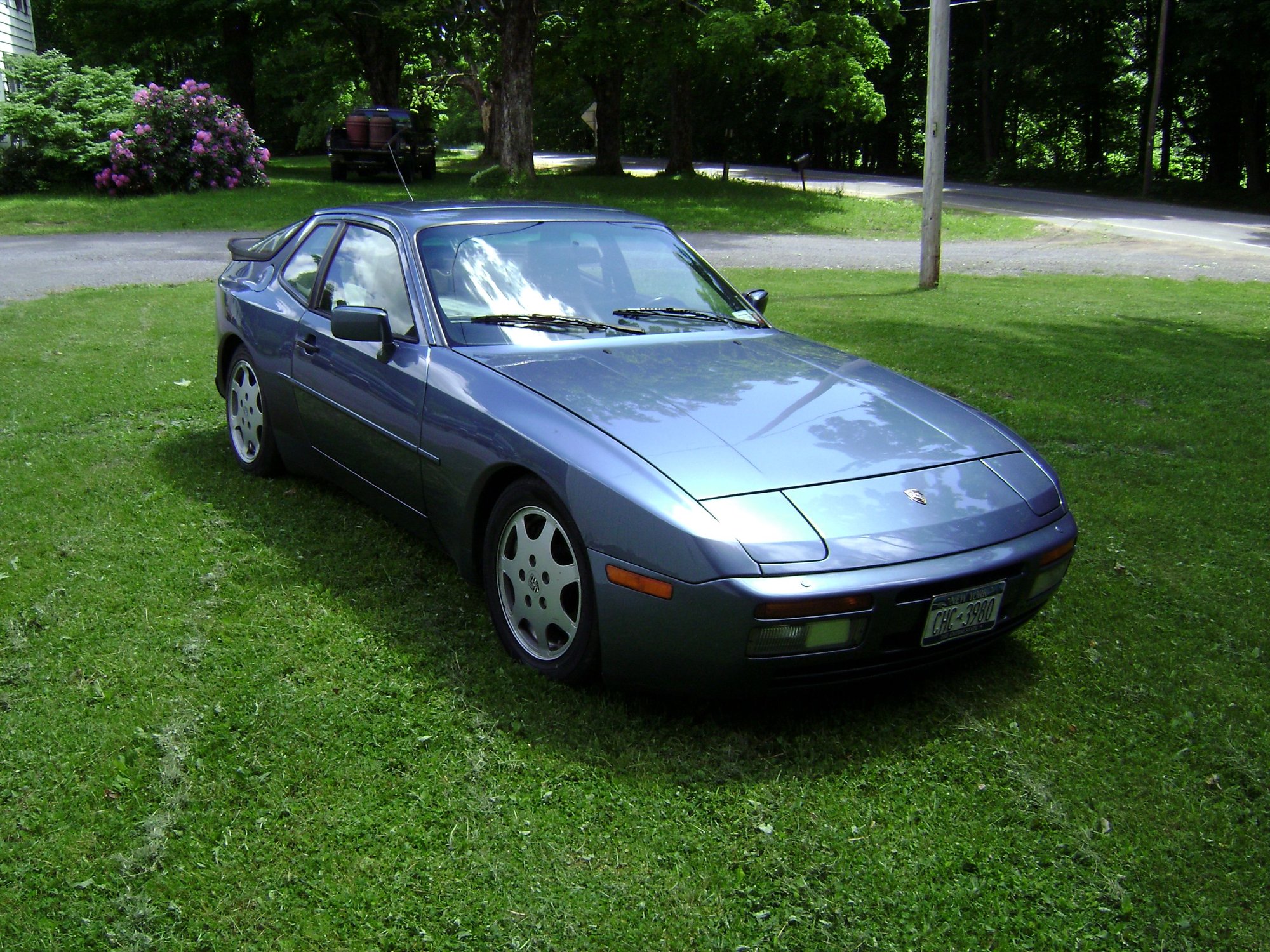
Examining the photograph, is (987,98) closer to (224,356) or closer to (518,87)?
(518,87)

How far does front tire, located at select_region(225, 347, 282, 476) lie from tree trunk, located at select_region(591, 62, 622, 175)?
85.4 feet

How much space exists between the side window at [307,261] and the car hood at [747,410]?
1460mm

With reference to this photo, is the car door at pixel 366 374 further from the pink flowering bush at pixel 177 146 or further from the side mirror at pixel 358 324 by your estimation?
the pink flowering bush at pixel 177 146

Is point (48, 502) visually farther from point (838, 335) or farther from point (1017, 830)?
point (838, 335)

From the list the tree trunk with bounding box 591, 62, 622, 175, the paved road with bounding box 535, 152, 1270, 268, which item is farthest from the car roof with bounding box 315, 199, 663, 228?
the tree trunk with bounding box 591, 62, 622, 175

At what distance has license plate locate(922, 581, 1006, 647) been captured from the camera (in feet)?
10.7

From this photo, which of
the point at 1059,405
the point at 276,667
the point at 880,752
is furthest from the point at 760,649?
the point at 1059,405

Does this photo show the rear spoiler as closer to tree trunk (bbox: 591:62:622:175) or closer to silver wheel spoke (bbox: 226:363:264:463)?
silver wheel spoke (bbox: 226:363:264:463)

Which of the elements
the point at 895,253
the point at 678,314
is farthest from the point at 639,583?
the point at 895,253

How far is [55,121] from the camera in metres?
21.6

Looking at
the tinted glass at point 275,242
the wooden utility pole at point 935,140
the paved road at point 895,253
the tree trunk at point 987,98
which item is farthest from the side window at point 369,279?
the tree trunk at point 987,98

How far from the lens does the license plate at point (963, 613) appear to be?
3.27 meters

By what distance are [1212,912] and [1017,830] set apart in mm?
474

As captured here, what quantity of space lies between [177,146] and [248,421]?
18.6m
